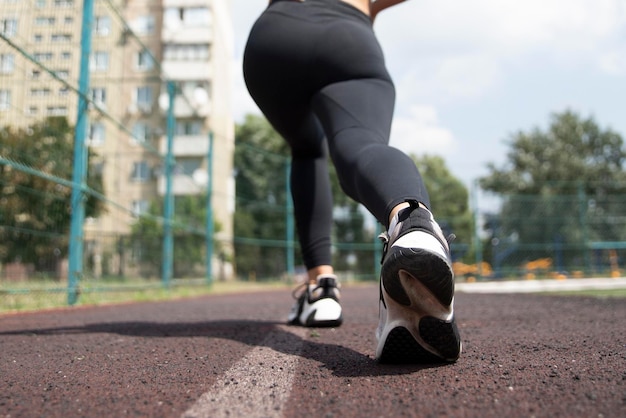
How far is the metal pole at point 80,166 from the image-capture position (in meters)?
4.82

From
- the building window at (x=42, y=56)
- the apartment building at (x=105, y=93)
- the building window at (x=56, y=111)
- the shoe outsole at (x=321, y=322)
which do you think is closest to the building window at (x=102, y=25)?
the apartment building at (x=105, y=93)

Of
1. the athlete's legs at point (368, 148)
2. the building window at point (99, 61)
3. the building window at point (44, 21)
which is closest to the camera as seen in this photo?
the athlete's legs at point (368, 148)

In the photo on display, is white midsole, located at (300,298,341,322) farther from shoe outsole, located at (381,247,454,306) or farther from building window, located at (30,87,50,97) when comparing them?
building window, located at (30,87,50,97)

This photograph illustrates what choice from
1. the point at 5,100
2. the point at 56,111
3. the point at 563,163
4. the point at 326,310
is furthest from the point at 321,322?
the point at 563,163

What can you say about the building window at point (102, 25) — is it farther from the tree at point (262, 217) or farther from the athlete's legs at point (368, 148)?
the tree at point (262, 217)

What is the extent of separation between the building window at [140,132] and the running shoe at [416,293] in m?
6.31

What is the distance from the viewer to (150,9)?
23594 millimetres

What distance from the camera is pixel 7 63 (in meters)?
4.07

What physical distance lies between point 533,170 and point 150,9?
1914cm

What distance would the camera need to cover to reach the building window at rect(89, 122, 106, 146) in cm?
544

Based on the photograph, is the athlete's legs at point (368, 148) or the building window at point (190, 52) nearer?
the athlete's legs at point (368, 148)

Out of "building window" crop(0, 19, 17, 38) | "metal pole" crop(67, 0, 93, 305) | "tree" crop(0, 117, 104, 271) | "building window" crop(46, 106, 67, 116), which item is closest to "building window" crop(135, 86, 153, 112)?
"metal pole" crop(67, 0, 93, 305)

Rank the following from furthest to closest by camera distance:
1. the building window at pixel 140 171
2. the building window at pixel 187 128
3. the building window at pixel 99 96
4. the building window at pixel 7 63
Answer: the building window at pixel 187 128 → the building window at pixel 140 171 → the building window at pixel 99 96 → the building window at pixel 7 63

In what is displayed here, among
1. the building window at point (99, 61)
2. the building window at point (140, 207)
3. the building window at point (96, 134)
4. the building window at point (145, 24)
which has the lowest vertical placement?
the building window at point (140, 207)
